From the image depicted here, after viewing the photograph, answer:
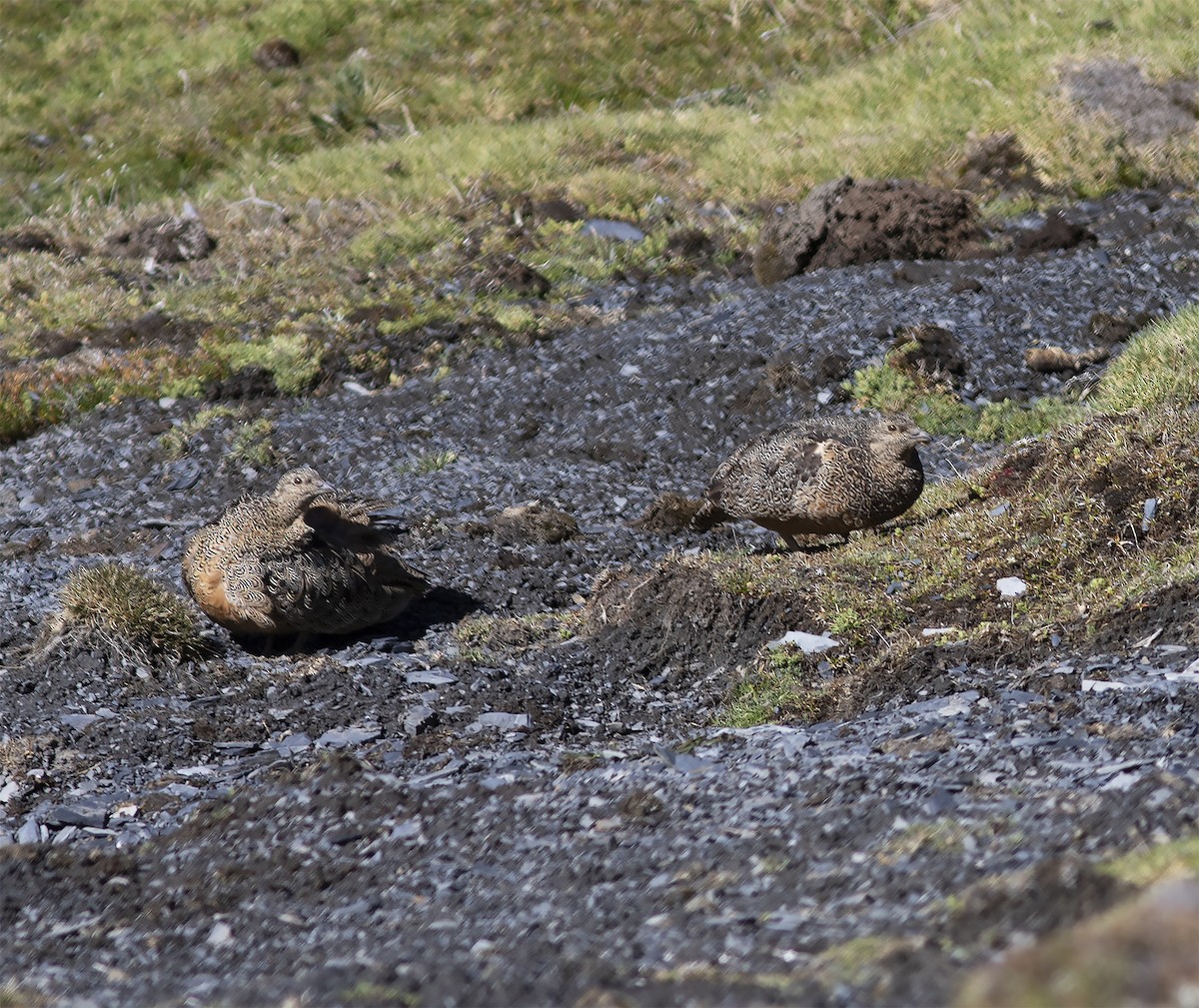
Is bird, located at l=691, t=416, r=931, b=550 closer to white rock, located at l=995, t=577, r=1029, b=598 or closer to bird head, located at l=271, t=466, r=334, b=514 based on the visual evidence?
white rock, located at l=995, t=577, r=1029, b=598

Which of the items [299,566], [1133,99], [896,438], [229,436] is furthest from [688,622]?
[1133,99]

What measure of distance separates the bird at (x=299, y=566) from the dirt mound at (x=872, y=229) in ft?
25.5

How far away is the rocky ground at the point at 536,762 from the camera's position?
3.96 metres

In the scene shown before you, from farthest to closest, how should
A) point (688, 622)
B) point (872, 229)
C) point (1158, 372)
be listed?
point (872, 229), point (1158, 372), point (688, 622)

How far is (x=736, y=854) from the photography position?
186 inches

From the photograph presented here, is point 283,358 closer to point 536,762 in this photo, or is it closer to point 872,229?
point 872,229

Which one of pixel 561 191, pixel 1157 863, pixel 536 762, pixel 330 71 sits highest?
pixel 330 71

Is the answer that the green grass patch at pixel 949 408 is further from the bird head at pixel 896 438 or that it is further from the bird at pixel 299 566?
the bird at pixel 299 566

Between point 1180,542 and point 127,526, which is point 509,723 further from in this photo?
point 127,526

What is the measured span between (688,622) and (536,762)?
1943 millimetres

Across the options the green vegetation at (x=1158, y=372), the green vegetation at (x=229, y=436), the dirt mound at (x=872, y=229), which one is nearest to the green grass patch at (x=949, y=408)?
the green vegetation at (x=1158, y=372)

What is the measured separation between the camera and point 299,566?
27.0 feet

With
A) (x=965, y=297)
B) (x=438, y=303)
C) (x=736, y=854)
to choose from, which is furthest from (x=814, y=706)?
(x=438, y=303)

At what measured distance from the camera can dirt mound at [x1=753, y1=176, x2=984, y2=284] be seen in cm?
1491
